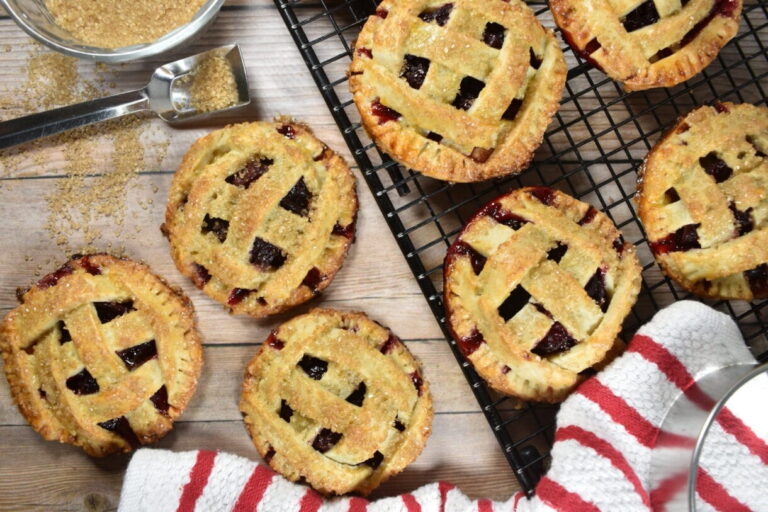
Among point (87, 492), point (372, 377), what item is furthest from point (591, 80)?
point (87, 492)

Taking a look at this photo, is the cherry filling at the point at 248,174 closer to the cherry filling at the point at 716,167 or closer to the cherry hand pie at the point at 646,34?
the cherry hand pie at the point at 646,34

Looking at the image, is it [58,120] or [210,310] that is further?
[210,310]

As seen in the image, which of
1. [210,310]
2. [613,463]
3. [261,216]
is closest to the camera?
[613,463]

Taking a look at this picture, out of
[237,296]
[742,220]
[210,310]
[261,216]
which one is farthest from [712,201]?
[210,310]

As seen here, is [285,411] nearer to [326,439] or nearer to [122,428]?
[326,439]

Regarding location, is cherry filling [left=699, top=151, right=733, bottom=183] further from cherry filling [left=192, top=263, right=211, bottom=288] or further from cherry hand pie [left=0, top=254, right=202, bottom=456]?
cherry hand pie [left=0, top=254, right=202, bottom=456]

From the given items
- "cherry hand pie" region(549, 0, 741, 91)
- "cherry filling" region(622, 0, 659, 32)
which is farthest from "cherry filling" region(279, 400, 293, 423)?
"cherry filling" region(622, 0, 659, 32)
